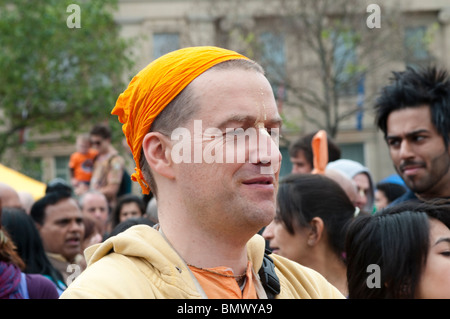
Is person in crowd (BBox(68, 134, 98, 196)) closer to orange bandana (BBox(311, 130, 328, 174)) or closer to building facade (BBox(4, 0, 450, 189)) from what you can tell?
orange bandana (BBox(311, 130, 328, 174))

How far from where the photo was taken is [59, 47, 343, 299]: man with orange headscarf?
1.78 metres

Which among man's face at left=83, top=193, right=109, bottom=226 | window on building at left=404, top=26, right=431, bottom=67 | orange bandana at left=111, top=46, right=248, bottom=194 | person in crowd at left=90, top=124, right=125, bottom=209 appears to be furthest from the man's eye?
window on building at left=404, top=26, right=431, bottom=67

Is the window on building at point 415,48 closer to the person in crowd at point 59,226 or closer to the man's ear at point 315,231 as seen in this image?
the person in crowd at point 59,226

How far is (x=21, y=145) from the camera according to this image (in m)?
20.9

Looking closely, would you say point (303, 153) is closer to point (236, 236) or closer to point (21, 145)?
point (236, 236)

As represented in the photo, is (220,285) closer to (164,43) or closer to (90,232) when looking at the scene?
(90,232)

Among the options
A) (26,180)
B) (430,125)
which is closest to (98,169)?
(26,180)

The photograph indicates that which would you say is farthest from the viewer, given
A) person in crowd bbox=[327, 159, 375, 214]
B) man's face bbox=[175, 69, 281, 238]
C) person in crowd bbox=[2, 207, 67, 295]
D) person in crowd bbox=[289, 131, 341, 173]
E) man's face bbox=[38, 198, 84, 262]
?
person in crowd bbox=[289, 131, 341, 173]

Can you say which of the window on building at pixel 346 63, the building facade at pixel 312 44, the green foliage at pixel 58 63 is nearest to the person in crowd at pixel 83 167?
the green foliage at pixel 58 63

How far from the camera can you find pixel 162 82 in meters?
1.91

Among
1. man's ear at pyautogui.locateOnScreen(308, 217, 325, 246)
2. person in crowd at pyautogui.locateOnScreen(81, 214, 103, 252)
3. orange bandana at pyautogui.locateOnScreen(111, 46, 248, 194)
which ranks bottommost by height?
person in crowd at pyautogui.locateOnScreen(81, 214, 103, 252)

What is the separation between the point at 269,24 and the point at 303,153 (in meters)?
14.3

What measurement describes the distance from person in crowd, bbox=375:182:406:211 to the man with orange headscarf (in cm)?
486
